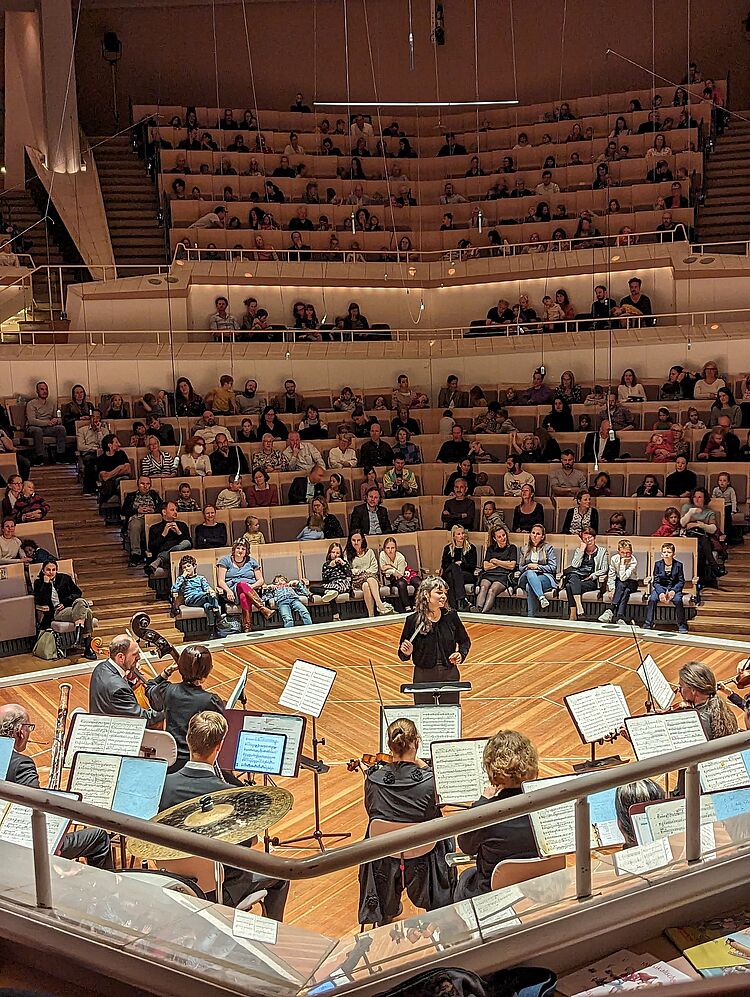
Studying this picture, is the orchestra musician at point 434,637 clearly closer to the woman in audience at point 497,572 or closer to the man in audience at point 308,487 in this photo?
the woman in audience at point 497,572

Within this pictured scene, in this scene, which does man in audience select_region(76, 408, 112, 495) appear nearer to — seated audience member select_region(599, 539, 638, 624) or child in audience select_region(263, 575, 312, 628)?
child in audience select_region(263, 575, 312, 628)

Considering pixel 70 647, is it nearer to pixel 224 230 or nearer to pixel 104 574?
pixel 104 574

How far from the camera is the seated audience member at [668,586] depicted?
8266 millimetres

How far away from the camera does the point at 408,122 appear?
54.1 ft

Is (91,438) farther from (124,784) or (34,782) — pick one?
(124,784)

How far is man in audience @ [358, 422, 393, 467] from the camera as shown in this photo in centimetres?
1074

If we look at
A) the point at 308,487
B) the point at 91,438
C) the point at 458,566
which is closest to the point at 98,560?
the point at 91,438

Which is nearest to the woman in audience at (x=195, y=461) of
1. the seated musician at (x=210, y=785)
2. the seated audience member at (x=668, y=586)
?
the seated audience member at (x=668, y=586)

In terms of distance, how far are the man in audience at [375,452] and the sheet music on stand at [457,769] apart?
7048 mm

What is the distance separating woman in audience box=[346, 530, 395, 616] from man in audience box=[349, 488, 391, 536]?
0.26 m

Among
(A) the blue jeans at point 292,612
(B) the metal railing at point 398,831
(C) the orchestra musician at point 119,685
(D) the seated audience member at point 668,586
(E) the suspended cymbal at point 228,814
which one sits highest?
(B) the metal railing at point 398,831

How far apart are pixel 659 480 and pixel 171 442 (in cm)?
501

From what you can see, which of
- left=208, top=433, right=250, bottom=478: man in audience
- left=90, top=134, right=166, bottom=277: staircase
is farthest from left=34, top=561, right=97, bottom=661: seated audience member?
left=90, top=134, right=166, bottom=277: staircase

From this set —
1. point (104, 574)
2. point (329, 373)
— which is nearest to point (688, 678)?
point (104, 574)
